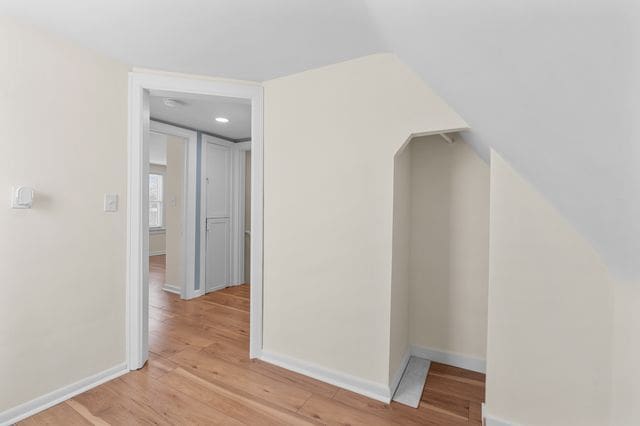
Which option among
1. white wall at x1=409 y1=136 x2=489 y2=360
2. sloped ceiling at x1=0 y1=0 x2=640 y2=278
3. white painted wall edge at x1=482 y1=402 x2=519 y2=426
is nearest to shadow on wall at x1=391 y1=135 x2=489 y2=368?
white wall at x1=409 y1=136 x2=489 y2=360

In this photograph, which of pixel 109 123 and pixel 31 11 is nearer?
pixel 31 11

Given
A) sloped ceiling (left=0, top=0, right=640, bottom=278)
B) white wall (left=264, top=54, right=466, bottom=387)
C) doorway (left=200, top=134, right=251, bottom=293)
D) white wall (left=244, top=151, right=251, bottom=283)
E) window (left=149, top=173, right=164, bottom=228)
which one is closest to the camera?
sloped ceiling (left=0, top=0, right=640, bottom=278)

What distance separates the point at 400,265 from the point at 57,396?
2.33 m

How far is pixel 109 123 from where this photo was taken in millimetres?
1971

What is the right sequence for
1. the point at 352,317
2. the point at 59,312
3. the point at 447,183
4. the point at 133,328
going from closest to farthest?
the point at 59,312, the point at 352,317, the point at 133,328, the point at 447,183

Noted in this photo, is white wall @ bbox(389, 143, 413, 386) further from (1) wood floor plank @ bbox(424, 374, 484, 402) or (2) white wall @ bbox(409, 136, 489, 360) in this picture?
(1) wood floor plank @ bbox(424, 374, 484, 402)

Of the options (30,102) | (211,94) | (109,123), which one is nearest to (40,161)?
(30,102)

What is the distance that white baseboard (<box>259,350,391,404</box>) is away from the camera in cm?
183

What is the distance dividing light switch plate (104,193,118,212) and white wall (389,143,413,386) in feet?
6.27

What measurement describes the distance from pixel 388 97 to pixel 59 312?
7.99 feet

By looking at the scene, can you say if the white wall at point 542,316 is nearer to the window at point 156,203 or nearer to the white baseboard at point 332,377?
the white baseboard at point 332,377

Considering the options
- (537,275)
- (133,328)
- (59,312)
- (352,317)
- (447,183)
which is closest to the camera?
(537,275)

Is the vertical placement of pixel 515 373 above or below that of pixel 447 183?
below

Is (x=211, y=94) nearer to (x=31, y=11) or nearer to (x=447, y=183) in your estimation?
(x=31, y=11)
